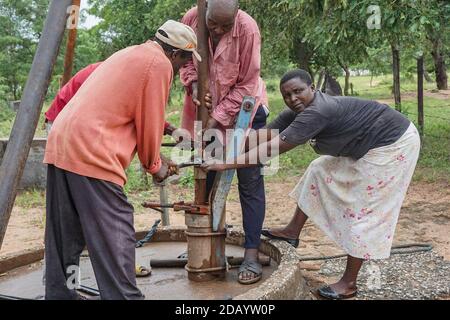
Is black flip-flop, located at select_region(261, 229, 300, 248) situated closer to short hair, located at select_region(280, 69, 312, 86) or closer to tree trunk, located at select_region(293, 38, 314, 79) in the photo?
short hair, located at select_region(280, 69, 312, 86)

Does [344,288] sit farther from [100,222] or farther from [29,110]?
[29,110]

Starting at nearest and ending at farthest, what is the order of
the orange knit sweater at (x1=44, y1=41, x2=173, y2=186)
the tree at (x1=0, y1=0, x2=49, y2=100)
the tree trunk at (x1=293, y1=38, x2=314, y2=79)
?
1. the orange knit sweater at (x1=44, y1=41, x2=173, y2=186)
2. the tree trunk at (x1=293, y1=38, x2=314, y2=79)
3. the tree at (x1=0, y1=0, x2=49, y2=100)

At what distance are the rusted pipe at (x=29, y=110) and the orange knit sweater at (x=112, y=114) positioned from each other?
0.68 ft

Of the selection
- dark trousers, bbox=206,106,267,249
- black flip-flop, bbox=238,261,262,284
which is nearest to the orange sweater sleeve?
dark trousers, bbox=206,106,267,249

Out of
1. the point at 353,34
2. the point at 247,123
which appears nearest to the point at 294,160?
the point at 353,34

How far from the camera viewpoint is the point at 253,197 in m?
3.52

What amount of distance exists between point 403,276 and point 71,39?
9.47 feet

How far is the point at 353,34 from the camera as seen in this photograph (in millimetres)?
6160

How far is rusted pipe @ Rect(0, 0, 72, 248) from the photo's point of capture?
271 cm

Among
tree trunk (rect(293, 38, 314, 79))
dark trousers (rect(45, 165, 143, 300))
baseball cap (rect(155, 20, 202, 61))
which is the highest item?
tree trunk (rect(293, 38, 314, 79))

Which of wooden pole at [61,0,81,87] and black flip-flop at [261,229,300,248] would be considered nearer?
wooden pole at [61,0,81,87]

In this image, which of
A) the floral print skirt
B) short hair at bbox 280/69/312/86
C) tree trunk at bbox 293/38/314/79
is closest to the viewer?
short hair at bbox 280/69/312/86

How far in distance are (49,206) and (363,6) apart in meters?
3.68

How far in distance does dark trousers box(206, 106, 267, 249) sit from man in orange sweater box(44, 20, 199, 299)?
92cm
